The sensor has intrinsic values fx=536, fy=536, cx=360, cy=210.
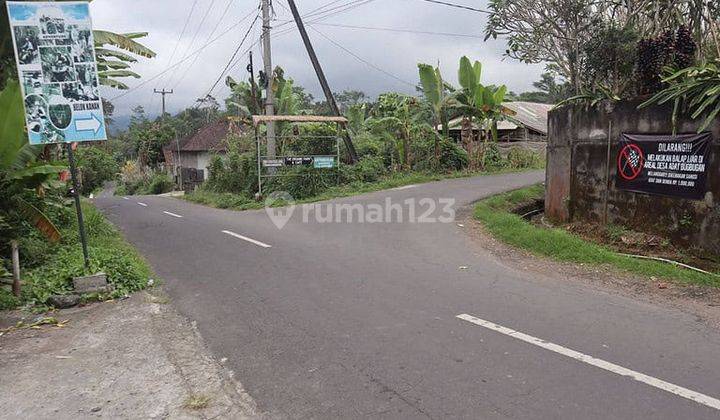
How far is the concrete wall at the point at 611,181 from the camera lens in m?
8.24

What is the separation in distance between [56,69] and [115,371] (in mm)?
3911

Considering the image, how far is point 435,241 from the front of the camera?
10.2 metres

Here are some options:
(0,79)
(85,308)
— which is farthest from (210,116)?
(85,308)

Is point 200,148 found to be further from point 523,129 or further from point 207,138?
point 523,129

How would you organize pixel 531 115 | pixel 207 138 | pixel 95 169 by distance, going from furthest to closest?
pixel 207 138, pixel 95 169, pixel 531 115

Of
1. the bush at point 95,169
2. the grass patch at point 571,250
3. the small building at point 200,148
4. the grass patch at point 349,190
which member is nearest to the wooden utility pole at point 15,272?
the grass patch at point 571,250

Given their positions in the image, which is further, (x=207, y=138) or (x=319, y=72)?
(x=207, y=138)

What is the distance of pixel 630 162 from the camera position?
9617mm

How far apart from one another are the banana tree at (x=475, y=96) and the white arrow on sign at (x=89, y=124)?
1681cm

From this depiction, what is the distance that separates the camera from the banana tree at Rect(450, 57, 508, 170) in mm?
21484

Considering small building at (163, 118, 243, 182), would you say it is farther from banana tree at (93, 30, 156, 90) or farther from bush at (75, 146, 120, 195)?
banana tree at (93, 30, 156, 90)

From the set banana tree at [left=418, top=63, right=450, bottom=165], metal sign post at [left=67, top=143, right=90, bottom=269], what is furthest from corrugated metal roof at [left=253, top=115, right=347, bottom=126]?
metal sign post at [left=67, top=143, right=90, bottom=269]

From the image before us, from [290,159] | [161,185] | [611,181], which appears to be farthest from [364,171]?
[161,185]

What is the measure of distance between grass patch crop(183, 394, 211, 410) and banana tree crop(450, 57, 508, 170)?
19220mm
